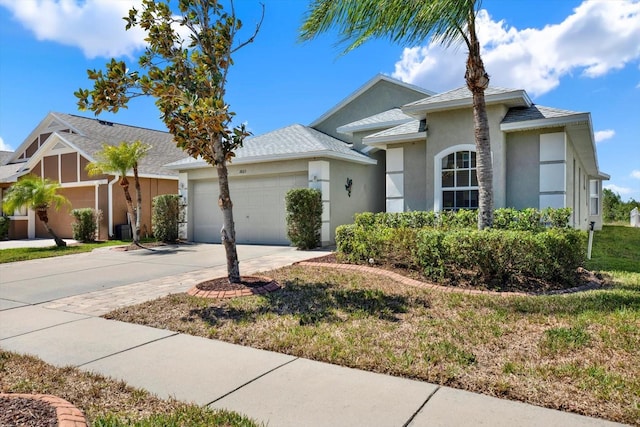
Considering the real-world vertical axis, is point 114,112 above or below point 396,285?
above

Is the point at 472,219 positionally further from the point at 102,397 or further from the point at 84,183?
the point at 84,183

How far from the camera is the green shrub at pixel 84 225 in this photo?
17797mm

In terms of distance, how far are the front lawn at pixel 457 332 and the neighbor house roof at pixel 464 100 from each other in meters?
5.02

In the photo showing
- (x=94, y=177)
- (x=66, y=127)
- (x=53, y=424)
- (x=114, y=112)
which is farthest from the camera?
(x=66, y=127)

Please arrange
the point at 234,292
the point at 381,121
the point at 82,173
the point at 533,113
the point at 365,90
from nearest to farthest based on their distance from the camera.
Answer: the point at 234,292 < the point at 533,113 < the point at 381,121 < the point at 365,90 < the point at 82,173

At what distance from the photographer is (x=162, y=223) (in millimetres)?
16359

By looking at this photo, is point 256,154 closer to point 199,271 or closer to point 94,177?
point 199,271

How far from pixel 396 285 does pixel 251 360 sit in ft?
12.3

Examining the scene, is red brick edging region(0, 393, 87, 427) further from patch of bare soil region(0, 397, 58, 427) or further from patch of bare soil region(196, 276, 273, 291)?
patch of bare soil region(196, 276, 273, 291)

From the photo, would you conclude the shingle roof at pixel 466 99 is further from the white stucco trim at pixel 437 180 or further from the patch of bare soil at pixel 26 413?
the patch of bare soil at pixel 26 413

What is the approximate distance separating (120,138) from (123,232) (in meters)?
6.88

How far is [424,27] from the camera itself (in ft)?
24.4

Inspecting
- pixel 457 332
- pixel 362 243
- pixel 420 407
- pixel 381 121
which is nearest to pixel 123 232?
pixel 381 121

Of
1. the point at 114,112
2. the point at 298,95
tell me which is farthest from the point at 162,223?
the point at 114,112
